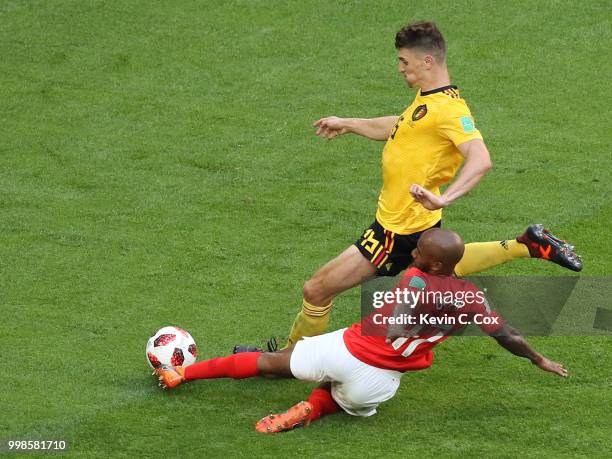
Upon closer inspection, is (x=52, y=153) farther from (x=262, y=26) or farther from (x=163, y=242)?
(x=262, y=26)

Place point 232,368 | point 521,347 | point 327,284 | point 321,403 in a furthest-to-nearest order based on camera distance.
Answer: point 327,284 → point 232,368 → point 321,403 → point 521,347

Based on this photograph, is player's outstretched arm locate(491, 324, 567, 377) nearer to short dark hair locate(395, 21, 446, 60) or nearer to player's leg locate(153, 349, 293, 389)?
player's leg locate(153, 349, 293, 389)

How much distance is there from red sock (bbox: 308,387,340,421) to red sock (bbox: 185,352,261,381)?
1.49 ft

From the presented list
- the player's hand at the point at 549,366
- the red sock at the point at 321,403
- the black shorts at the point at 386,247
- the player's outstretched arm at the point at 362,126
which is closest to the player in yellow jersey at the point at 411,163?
the black shorts at the point at 386,247

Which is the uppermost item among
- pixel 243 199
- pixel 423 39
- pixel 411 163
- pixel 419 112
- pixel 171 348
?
pixel 423 39

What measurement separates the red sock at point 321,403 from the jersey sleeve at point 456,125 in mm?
1703

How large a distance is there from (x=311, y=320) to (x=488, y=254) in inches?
50.4

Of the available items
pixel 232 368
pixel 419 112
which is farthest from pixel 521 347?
pixel 232 368

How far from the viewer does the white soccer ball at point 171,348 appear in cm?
792

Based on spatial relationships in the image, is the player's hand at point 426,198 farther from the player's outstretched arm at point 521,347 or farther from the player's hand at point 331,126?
the player's hand at point 331,126

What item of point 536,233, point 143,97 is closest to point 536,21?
point 143,97

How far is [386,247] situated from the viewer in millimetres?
7816

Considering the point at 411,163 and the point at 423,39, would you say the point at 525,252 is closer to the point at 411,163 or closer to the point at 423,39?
the point at 411,163

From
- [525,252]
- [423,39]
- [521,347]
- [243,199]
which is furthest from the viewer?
[243,199]
